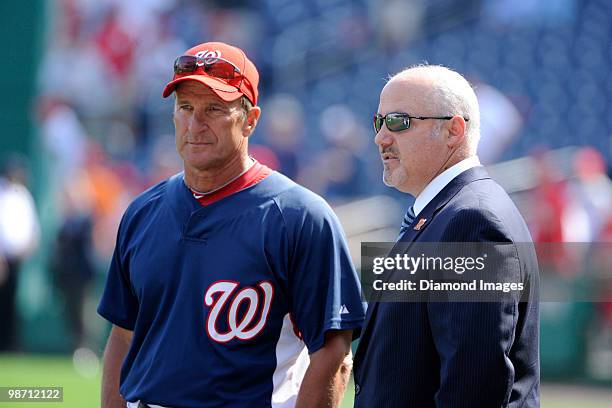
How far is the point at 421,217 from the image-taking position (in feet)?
9.41

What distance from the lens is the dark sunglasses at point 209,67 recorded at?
3273 millimetres

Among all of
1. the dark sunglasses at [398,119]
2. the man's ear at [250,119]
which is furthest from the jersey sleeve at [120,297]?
the dark sunglasses at [398,119]

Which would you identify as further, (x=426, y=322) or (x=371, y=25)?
(x=371, y=25)

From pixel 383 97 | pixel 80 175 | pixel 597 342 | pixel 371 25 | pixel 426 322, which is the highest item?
pixel 371 25

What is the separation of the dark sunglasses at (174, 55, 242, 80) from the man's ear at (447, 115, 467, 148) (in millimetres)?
801

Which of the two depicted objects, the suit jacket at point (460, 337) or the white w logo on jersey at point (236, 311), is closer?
the suit jacket at point (460, 337)

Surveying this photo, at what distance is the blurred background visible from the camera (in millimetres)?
10773

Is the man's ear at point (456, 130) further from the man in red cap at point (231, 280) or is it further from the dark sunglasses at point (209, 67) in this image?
the dark sunglasses at point (209, 67)

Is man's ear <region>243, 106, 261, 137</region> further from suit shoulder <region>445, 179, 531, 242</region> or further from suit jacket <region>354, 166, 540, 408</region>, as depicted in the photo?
suit shoulder <region>445, 179, 531, 242</region>

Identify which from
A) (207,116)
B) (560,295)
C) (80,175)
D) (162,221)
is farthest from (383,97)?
(80,175)

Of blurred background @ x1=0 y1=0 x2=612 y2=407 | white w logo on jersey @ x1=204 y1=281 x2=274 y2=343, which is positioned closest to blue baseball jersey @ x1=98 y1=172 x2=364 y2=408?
white w logo on jersey @ x1=204 y1=281 x2=274 y2=343

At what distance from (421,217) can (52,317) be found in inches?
386

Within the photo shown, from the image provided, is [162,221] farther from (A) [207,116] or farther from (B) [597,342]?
(B) [597,342]

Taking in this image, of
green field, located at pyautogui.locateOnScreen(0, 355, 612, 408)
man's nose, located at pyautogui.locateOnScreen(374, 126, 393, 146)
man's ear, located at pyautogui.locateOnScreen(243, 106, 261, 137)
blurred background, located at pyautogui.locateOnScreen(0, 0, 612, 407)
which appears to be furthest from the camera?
blurred background, located at pyautogui.locateOnScreen(0, 0, 612, 407)
